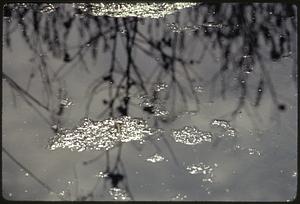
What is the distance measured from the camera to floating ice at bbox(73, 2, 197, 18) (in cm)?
343

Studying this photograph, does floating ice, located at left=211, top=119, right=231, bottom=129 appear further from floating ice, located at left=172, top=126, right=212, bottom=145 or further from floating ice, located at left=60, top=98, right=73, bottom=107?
floating ice, located at left=60, top=98, right=73, bottom=107

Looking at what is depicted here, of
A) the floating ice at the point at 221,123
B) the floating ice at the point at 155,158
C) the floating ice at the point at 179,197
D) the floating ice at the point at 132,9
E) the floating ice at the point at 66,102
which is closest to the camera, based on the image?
the floating ice at the point at 179,197

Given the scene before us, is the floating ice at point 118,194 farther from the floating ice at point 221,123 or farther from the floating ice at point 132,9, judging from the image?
the floating ice at point 132,9

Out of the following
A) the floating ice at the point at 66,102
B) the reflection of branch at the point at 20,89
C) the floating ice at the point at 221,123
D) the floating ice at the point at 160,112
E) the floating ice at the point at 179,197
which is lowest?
the floating ice at the point at 179,197

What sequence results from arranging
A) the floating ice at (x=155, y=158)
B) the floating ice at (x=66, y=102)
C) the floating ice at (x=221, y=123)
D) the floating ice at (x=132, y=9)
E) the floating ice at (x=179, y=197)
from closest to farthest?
the floating ice at (x=179, y=197) < the floating ice at (x=155, y=158) < the floating ice at (x=221, y=123) < the floating ice at (x=66, y=102) < the floating ice at (x=132, y=9)

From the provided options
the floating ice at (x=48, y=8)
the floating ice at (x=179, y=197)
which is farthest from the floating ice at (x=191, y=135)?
the floating ice at (x=48, y=8)

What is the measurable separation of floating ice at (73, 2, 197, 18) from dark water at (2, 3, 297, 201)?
14 millimetres

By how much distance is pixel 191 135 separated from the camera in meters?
2.79

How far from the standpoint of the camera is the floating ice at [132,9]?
135 inches

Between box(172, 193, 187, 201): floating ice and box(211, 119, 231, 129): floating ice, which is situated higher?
box(211, 119, 231, 129): floating ice

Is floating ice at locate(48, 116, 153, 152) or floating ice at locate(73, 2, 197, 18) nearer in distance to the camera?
floating ice at locate(48, 116, 153, 152)

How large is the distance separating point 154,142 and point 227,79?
28.8 inches

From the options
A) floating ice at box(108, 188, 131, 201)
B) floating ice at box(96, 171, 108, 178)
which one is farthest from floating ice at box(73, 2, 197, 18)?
floating ice at box(108, 188, 131, 201)

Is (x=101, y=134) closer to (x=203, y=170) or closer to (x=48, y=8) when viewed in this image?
(x=203, y=170)
